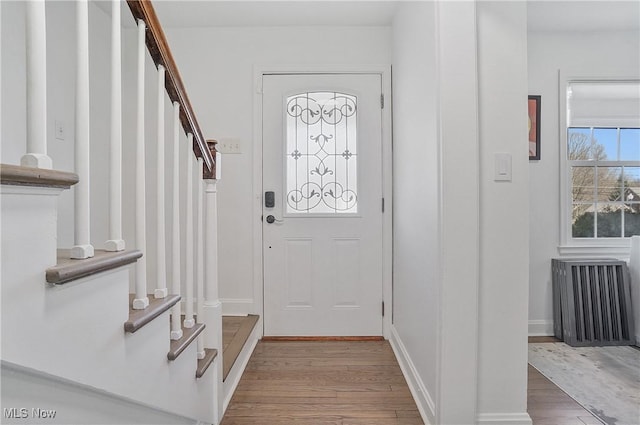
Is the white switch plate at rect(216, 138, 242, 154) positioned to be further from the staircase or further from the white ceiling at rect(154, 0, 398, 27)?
the staircase

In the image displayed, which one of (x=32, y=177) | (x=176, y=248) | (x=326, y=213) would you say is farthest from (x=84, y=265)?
(x=326, y=213)

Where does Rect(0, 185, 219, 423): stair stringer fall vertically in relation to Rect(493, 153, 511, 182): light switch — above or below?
below

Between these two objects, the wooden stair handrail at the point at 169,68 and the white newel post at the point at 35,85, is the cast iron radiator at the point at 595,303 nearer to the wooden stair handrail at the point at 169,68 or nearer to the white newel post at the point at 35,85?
the wooden stair handrail at the point at 169,68

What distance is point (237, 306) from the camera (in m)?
2.80

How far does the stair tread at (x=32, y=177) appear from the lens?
1.68 ft

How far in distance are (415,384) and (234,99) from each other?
2451 millimetres

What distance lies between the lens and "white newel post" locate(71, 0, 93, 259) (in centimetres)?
72

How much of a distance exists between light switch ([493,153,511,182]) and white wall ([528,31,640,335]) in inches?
61.7

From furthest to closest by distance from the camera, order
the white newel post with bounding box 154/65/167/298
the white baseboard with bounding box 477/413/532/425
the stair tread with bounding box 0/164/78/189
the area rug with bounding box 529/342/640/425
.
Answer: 1. the area rug with bounding box 529/342/640/425
2. the white baseboard with bounding box 477/413/532/425
3. the white newel post with bounding box 154/65/167/298
4. the stair tread with bounding box 0/164/78/189

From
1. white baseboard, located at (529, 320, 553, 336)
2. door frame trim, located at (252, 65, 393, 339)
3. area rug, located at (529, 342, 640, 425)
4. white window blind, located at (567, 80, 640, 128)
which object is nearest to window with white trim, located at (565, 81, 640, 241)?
white window blind, located at (567, 80, 640, 128)

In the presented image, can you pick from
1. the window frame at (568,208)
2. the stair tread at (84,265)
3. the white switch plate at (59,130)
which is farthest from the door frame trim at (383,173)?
the stair tread at (84,265)

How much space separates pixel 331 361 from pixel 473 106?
5.99 feet

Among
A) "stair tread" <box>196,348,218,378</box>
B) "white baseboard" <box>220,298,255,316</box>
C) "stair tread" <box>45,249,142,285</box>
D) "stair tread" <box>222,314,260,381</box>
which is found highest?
"stair tread" <box>45,249,142,285</box>
